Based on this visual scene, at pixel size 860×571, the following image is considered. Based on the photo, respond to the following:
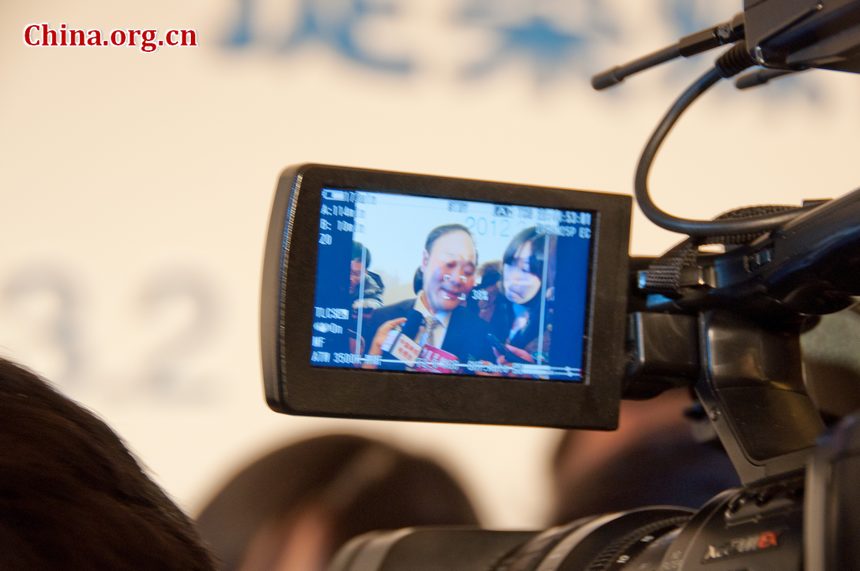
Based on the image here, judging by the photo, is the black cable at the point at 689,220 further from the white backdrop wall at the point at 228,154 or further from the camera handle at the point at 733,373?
the white backdrop wall at the point at 228,154

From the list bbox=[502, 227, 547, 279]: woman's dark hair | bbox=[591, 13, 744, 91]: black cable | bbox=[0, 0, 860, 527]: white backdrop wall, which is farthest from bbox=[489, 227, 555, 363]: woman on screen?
bbox=[0, 0, 860, 527]: white backdrop wall

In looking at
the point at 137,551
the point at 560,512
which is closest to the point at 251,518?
the point at 560,512

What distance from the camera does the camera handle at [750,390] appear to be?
734 millimetres

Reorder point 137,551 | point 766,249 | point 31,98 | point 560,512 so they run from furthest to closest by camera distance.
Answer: point 560,512
point 31,98
point 766,249
point 137,551

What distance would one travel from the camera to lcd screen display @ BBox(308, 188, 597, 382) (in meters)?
0.68

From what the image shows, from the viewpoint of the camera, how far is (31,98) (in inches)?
37.0

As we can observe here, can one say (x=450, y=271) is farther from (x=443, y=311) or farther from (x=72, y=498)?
(x=72, y=498)

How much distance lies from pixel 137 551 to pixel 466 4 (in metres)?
0.80

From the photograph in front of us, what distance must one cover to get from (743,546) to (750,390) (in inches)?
A: 8.9

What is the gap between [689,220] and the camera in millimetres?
679

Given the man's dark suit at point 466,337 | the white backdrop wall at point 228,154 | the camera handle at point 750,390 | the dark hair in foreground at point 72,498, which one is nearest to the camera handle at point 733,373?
the camera handle at point 750,390

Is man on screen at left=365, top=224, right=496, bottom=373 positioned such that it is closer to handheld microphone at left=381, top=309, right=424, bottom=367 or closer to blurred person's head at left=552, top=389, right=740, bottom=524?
handheld microphone at left=381, top=309, right=424, bottom=367

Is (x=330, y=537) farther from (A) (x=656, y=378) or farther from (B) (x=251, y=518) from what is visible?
(A) (x=656, y=378)

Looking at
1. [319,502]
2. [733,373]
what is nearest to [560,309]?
[733,373]
